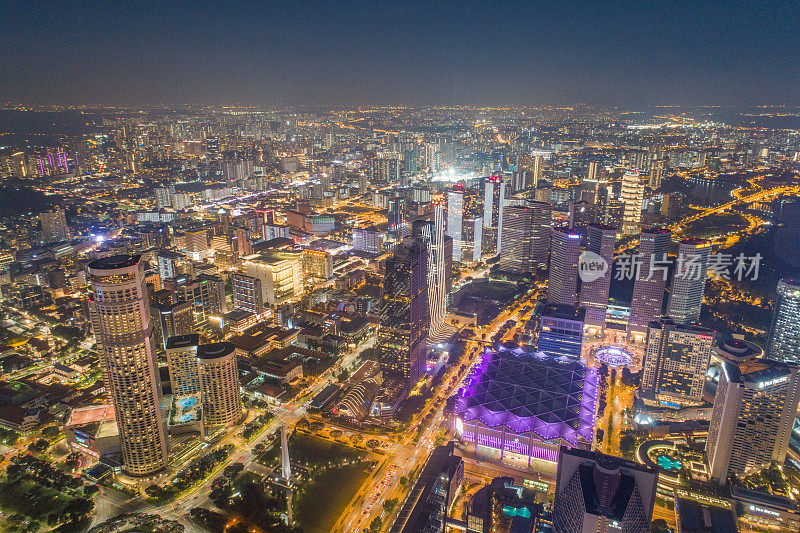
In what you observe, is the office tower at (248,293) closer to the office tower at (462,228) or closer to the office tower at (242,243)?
→ the office tower at (242,243)

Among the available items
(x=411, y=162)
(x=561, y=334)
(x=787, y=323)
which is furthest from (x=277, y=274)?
(x=411, y=162)

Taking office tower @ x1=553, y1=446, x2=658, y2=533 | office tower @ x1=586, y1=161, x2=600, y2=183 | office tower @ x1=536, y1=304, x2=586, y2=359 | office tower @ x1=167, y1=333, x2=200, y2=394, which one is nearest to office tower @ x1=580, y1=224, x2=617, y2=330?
office tower @ x1=536, y1=304, x2=586, y2=359

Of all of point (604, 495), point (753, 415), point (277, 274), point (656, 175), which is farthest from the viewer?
point (656, 175)

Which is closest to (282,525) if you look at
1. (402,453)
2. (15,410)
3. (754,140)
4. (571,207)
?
(402,453)

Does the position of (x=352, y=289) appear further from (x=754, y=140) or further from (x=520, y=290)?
(x=754, y=140)

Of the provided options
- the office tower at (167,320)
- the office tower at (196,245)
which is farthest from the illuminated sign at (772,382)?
the office tower at (196,245)

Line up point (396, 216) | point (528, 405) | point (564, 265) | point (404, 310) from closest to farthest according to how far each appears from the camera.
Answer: point (528, 405), point (404, 310), point (564, 265), point (396, 216)

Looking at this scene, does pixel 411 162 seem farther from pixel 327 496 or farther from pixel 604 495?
pixel 604 495
